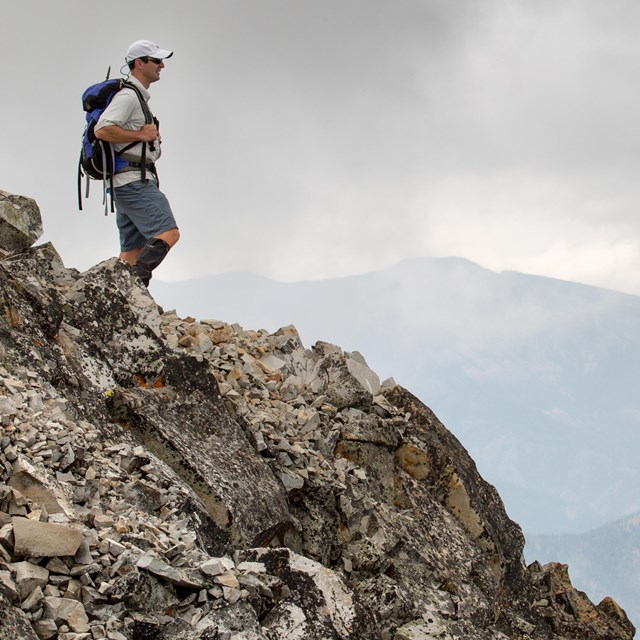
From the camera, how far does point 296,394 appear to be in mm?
18953

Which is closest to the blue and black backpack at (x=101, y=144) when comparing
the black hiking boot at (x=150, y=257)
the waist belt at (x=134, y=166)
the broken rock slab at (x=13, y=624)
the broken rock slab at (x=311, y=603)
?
the waist belt at (x=134, y=166)

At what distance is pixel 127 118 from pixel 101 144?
27.0 inches

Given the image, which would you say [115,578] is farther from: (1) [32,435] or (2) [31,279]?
(2) [31,279]

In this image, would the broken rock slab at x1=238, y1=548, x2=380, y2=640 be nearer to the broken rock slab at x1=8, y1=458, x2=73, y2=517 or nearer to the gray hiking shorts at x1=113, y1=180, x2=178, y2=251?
the broken rock slab at x1=8, y1=458, x2=73, y2=517

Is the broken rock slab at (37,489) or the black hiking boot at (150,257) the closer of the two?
the broken rock slab at (37,489)

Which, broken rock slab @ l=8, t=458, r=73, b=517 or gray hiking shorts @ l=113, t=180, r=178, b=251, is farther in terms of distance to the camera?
gray hiking shorts @ l=113, t=180, r=178, b=251

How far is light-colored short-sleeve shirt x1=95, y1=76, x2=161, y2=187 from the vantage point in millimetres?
16609

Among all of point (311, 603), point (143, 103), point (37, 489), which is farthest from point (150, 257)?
point (311, 603)

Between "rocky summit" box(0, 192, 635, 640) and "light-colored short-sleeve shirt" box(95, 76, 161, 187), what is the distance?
6.10 ft


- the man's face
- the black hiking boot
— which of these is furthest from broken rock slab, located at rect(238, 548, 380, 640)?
the man's face

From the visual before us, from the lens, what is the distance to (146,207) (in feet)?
57.4

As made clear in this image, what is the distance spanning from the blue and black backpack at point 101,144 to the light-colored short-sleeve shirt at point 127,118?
3.1 inches

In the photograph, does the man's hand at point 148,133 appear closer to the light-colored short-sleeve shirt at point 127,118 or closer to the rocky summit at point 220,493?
the light-colored short-sleeve shirt at point 127,118

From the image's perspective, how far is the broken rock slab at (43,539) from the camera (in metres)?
8.78
